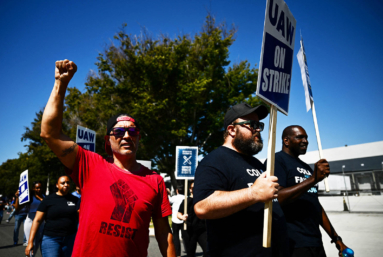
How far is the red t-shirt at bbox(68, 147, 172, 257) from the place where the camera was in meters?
2.19

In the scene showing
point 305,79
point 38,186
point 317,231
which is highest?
point 305,79

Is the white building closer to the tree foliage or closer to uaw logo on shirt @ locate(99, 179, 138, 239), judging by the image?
the tree foliage

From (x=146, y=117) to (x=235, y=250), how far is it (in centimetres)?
1542

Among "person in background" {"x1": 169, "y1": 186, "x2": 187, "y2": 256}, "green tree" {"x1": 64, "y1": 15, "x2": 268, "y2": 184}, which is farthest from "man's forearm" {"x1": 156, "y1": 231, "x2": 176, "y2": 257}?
"green tree" {"x1": 64, "y1": 15, "x2": 268, "y2": 184}

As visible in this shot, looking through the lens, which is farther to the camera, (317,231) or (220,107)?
(220,107)

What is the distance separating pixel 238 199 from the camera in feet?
6.39

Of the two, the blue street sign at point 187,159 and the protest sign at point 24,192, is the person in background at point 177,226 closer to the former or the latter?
the blue street sign at point 187,159

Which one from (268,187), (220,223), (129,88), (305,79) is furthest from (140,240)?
(129,88)

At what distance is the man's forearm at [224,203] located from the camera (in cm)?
194

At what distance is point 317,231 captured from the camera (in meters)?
3.14

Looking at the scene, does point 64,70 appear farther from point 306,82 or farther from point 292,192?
point 306,82

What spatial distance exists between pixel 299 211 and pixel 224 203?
1602 millimetres

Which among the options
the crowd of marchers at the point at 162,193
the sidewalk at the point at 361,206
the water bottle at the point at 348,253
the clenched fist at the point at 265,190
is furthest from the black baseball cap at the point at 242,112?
the sidewalk at the point at 361,206

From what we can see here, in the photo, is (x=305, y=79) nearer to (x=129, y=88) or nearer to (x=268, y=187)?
(x=268, y=187)
